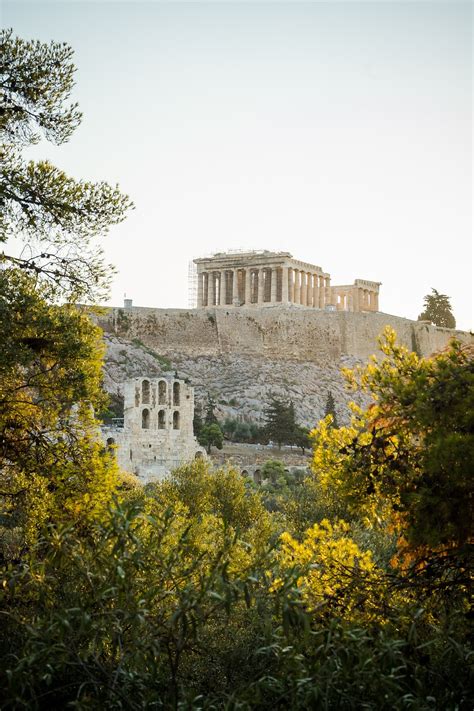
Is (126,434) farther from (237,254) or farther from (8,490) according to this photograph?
(237,254)

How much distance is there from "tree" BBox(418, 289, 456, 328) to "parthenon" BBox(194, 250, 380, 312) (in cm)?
876

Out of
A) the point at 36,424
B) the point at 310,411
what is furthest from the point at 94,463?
the point at 310,411

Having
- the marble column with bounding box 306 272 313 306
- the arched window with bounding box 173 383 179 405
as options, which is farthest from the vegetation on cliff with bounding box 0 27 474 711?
the marble column with bounding box 306 272 313 306

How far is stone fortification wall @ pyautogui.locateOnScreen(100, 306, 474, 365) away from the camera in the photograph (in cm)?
5731

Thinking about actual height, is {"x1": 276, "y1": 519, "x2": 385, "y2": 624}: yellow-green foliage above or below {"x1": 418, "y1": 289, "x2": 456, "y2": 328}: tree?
below

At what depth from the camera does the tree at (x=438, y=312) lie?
6856cm

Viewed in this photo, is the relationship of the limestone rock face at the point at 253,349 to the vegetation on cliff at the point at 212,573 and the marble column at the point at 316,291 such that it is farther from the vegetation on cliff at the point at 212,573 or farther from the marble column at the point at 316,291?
the vegetation on cliff at the point at 212,573

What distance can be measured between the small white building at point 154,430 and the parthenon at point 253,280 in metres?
26.3

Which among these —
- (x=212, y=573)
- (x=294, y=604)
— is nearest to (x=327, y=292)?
(x=212, y=573)

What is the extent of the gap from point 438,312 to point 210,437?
107 ft

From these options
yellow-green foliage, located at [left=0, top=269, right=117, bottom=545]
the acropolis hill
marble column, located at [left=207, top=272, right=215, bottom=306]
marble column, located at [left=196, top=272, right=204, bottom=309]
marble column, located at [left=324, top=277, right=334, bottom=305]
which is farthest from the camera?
marble column, located at [left=324, top=277, right=334, bottom=305]

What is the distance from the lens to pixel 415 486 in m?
6.75

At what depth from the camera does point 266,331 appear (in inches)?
2371

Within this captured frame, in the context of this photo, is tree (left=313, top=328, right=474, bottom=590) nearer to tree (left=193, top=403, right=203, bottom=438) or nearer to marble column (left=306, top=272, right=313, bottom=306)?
tree (left=193, top=403, right=203, bottom=438)
